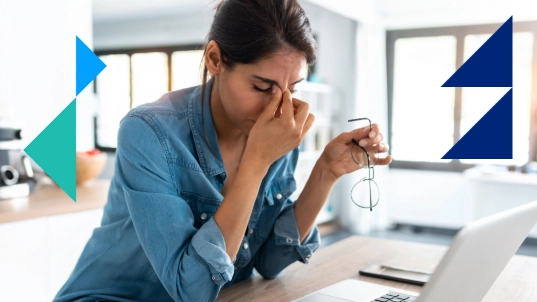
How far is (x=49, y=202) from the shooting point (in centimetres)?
189

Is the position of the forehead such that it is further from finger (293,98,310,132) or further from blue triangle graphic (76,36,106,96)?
blue triangle graphic (76,36,106,96)

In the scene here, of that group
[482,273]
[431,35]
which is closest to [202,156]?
[482,273]

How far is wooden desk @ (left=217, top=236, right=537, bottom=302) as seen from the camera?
1.06m

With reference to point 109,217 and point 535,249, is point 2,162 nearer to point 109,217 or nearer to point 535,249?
point 109,217

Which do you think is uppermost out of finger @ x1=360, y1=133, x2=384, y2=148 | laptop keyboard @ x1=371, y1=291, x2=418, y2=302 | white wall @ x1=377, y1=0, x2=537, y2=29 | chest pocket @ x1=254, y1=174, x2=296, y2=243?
white wall @ x1=377, y1=0, x2=537, y2=29

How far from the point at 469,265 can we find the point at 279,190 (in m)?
0.56

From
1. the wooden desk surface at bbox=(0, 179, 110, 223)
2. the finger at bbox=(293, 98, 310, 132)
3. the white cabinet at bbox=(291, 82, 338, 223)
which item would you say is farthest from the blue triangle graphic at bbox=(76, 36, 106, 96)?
the white cabinet at bbox=(291, 82, 338, 223)

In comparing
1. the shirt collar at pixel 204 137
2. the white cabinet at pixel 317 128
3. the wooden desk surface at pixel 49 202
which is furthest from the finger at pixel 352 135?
the white cabinet at pixel 317 128

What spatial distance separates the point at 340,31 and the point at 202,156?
4.37m

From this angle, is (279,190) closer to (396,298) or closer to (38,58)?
(396,298)

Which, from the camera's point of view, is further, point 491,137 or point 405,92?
point 405,92

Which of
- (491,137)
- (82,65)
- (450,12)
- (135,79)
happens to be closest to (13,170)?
(82,65)

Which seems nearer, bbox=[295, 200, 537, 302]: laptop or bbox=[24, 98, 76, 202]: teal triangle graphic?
bbox=[295, 200, 537, 302]: laptop

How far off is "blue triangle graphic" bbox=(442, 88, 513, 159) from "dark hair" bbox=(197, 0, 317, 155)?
3.37m
